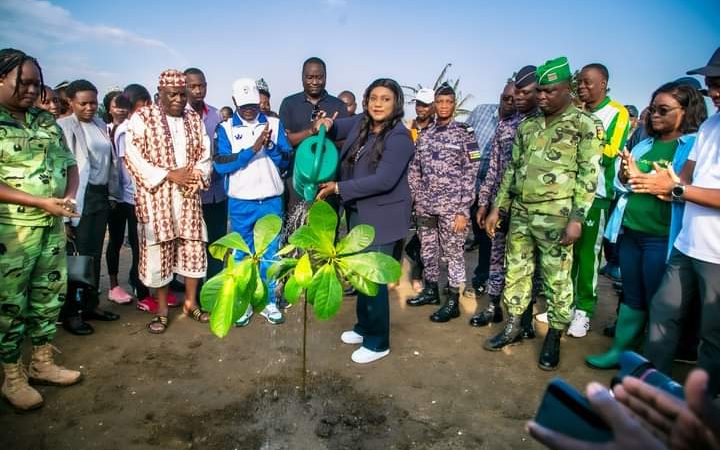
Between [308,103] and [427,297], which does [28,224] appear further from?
[427,297]

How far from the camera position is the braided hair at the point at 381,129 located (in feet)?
9.67

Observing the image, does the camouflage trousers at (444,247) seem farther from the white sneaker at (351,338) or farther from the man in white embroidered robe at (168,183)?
the man in white embroidered robe at (168,183)

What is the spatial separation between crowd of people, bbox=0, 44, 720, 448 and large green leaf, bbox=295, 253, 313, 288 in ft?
2.69

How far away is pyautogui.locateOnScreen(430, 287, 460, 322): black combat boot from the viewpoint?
3961mm

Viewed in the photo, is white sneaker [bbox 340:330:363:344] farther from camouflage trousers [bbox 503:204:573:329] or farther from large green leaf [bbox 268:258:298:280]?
large green leaf [bbox 268:258:298:280]

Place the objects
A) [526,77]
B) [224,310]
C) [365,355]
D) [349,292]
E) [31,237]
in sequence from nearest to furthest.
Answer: [224,310] < [31,237] < [365,355] < [526,77] < [349,292]

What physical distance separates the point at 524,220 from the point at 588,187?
453 mm

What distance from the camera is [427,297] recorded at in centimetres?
438

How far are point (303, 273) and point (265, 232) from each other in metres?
0.24

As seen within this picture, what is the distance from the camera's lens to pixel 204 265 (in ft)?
12.3

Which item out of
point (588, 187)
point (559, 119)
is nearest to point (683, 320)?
point (588, 187)

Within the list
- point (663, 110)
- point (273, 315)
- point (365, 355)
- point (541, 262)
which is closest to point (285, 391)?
point (365, 355)

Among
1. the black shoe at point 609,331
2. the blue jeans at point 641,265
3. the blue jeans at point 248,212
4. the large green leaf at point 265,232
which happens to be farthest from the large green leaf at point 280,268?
the black shoe at point 609,331

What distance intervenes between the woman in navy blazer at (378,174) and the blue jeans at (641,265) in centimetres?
156
